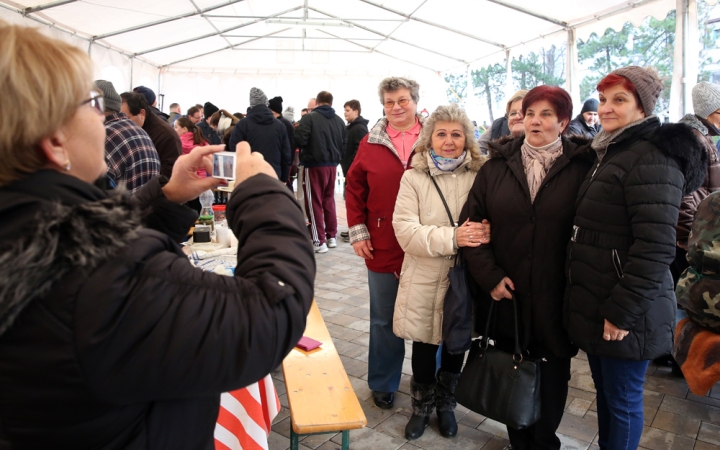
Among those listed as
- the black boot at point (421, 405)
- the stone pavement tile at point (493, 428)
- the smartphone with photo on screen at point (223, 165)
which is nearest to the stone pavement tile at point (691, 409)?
the stone pavement tile at point (493, 428)

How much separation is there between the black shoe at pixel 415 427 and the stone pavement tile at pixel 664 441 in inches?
44.5

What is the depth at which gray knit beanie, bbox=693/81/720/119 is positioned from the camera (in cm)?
343

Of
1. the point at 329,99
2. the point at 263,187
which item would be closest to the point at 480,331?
the point at 263,187

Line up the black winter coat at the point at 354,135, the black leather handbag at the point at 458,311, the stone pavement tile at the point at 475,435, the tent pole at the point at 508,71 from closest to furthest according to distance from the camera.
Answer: the black leather handbag at the point at 458,311, the stone pavement tile at the point at 475,435, the black winter coat at the point at 354,135, the tent pole at the point at 508,71

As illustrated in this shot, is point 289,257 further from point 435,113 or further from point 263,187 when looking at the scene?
point 435,113

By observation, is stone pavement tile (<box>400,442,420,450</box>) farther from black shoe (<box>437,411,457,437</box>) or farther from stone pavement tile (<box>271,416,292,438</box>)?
stone pavement tile (<box>271,416,292,438</box>)

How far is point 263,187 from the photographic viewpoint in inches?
35.4

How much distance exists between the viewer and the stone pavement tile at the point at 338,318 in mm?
4259

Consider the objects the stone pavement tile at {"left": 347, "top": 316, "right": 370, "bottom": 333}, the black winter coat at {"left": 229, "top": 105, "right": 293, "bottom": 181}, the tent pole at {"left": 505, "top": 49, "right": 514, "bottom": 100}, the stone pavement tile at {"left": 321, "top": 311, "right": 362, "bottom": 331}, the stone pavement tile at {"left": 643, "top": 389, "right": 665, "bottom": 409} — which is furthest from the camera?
the tent pole at {"left": 505, "top": 49, "right": 514, "bottom": 100}

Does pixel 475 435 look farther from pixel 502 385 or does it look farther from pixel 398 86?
pixel 398 86

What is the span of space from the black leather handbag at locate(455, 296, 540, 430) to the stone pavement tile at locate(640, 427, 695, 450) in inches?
32.9

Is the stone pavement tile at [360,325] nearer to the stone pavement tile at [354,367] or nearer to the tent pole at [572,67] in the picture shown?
the stone pavement tile at [354,367]

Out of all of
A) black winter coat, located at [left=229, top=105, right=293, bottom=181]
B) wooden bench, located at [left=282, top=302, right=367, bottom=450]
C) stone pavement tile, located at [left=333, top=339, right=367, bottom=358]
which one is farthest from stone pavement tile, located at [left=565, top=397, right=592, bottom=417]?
black winter coat, located at [left=229, top=105, right=293, bottom=181]

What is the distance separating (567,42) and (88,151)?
8.28 metres
